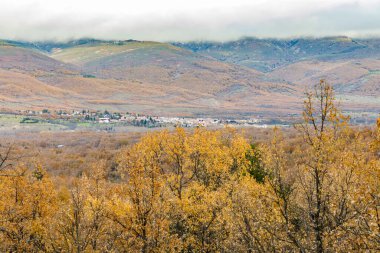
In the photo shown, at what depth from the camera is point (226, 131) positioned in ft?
123

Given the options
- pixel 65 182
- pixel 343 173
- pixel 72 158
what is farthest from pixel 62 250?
pixel 72 158

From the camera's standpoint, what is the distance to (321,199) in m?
18.6

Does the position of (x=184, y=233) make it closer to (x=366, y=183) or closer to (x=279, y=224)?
(x=279, y=224)

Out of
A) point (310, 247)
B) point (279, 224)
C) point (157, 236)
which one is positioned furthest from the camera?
point (157, 236)

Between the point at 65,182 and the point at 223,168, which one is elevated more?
the point at 223,168

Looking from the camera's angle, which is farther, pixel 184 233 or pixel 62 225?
pixel 184 233

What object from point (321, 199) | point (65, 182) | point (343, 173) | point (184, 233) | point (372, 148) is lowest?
point (65, 182)

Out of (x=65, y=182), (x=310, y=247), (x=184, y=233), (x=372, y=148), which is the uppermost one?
(x=372, y=148)

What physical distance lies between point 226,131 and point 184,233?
13.8 meters

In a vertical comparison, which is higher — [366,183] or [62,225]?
[366,183]

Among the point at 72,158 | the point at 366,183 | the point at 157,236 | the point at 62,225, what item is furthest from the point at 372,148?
the point at 72,158

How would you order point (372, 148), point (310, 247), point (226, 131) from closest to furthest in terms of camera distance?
point (372, 148)
point (310, 247)
point (226, 131)

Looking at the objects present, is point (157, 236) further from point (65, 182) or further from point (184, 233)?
point (65, 182)

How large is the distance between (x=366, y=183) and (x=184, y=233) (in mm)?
13020
